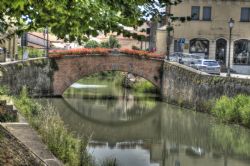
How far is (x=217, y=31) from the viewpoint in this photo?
162 ft

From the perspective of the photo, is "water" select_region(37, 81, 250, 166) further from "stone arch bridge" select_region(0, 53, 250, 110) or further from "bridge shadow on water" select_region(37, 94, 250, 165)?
"stone arch bridge" select_region(0, 53, 250, 110)

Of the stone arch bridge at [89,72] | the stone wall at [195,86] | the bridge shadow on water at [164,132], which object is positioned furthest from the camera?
the stone arch bridge at [89,72]

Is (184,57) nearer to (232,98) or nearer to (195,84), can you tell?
(195,84)

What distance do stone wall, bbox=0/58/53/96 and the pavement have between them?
1055 inches

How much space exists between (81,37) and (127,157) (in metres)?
13.2

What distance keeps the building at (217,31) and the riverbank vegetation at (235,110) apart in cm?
1924

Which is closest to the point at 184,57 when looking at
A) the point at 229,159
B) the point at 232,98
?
the point at 232,98

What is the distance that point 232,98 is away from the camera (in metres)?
30.9

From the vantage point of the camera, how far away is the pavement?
29.8 ft

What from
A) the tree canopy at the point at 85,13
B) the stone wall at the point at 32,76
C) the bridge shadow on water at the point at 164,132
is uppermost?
the tree canopy at the point at 85,13

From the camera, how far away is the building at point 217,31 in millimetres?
48844

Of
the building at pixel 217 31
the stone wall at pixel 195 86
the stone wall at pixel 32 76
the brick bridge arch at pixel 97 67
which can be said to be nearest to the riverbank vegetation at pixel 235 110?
the stone wall at pixel 195 86

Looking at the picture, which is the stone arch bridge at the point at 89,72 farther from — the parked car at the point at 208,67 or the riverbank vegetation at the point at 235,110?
the riverbank vegetation at the point at 235,110

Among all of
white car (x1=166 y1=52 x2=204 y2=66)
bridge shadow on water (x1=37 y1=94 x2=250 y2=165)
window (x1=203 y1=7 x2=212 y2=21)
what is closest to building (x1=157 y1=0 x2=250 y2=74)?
window (x1=203 y1=7 x2=212 y2=21)
